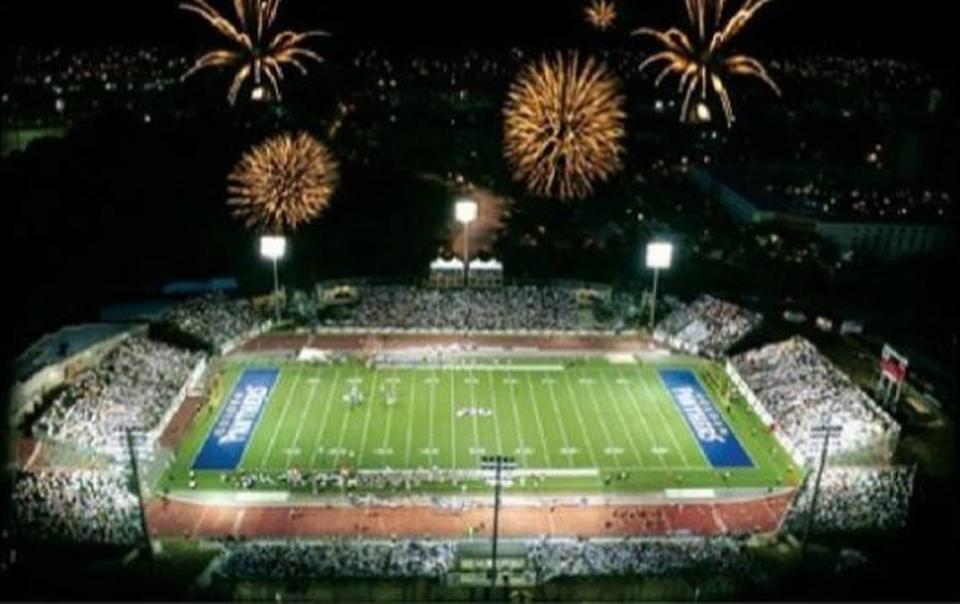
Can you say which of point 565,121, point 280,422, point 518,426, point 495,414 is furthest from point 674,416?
point 280,422

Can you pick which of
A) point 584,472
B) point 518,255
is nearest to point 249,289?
point 518,255

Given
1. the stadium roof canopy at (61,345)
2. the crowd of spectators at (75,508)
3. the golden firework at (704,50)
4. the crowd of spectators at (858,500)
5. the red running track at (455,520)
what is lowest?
the red running track at (455,520)

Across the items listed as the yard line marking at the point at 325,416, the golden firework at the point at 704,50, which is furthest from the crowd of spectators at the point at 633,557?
the golden firework at the point at 704,50

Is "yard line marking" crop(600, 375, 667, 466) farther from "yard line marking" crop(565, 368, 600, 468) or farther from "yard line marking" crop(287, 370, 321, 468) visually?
"yard line marking" crop(287, 370, 321, 468)

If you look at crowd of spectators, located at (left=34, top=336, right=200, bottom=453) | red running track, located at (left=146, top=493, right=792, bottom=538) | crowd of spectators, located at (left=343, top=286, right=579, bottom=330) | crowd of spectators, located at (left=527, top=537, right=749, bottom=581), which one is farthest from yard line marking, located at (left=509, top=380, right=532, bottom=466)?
crowd of spectators, located at (left=34, top=336, right=200, bottom=453)

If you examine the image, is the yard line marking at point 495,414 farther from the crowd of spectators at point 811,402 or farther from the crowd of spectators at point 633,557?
the crowd of spectators at point 811,402

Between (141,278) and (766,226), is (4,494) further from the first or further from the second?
(766,226)
